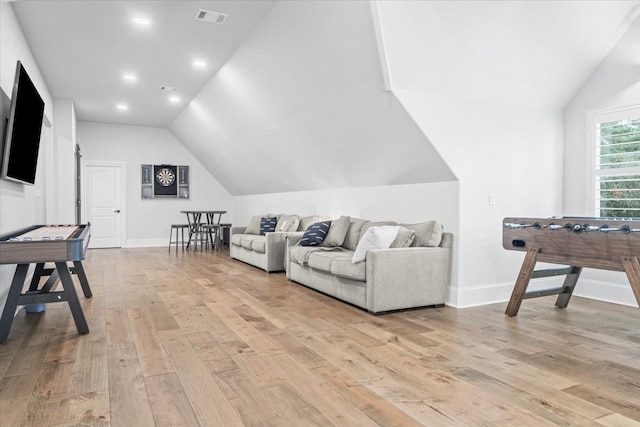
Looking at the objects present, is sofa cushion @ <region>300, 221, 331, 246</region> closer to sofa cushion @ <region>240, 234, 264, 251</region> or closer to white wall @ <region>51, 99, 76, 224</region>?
sofa cushion @ <region>240, 234, 264, 251</region>

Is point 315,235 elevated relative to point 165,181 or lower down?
lower down

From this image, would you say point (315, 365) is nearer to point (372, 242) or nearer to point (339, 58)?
point (372, 242)

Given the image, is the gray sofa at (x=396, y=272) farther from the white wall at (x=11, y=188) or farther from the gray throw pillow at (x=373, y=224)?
the white wall at (x=11, y=188)

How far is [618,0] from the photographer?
12.9ft

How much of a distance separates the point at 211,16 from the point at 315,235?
8.72ft

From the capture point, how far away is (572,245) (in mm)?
3459

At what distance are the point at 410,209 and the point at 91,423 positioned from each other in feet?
12.0

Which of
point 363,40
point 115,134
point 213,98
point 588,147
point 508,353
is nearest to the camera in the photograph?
point 508,353

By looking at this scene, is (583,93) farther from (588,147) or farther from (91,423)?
(91,423)

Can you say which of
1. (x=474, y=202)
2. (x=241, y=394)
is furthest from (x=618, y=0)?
(x=241, y=394)

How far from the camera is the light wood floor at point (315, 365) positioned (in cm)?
200

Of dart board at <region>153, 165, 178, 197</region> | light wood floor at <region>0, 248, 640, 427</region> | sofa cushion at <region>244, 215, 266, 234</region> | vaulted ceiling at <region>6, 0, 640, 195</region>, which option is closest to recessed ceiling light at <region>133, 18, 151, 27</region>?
vaulted ceiling at <region>6, 0, 640, 195</region>

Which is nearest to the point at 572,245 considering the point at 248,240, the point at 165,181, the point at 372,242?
the point at 372,242

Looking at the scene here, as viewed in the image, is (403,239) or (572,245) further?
(403,239)
